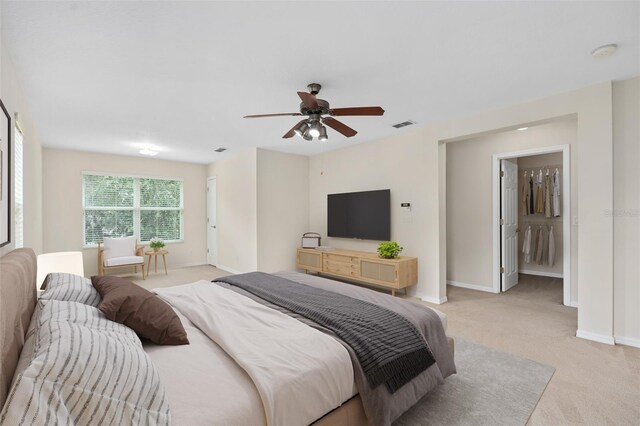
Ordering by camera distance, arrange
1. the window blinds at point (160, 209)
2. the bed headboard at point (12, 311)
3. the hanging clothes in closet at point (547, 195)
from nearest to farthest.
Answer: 1. the bed headboard at point (12, 311)
2. the hanging clothes in closet at point (547, 195)
3. the window blinds at point (160, 209)

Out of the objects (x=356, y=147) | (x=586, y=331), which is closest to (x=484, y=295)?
(x=586, y=331)

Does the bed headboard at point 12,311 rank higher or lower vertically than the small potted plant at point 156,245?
higher

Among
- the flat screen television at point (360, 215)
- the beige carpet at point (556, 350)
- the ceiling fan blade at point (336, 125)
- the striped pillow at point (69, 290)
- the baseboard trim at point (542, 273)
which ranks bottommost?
the beige carpet at point (556, 350)

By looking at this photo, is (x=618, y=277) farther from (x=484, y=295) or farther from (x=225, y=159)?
(x=225, y=159)

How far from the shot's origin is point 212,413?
111 cm

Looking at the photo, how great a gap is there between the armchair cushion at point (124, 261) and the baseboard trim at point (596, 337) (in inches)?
254

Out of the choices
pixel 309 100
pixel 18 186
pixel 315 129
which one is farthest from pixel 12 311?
pixel 315 129

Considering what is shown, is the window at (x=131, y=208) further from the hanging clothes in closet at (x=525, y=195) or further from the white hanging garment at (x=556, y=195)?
the white hanging garment at (x=556, y=195)

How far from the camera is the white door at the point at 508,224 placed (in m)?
4.75

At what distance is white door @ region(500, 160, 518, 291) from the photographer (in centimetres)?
475

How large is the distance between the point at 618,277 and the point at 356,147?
377 centimetres

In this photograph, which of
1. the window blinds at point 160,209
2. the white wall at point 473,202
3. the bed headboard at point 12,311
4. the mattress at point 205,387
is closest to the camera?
the bed headboard at point 12,311

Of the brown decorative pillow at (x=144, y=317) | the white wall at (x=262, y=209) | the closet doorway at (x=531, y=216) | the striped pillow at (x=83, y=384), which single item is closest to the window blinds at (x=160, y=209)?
the white wall at (x=262, y=209)

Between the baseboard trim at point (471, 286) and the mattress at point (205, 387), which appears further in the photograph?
the baseboard trim at point (471, 286)
